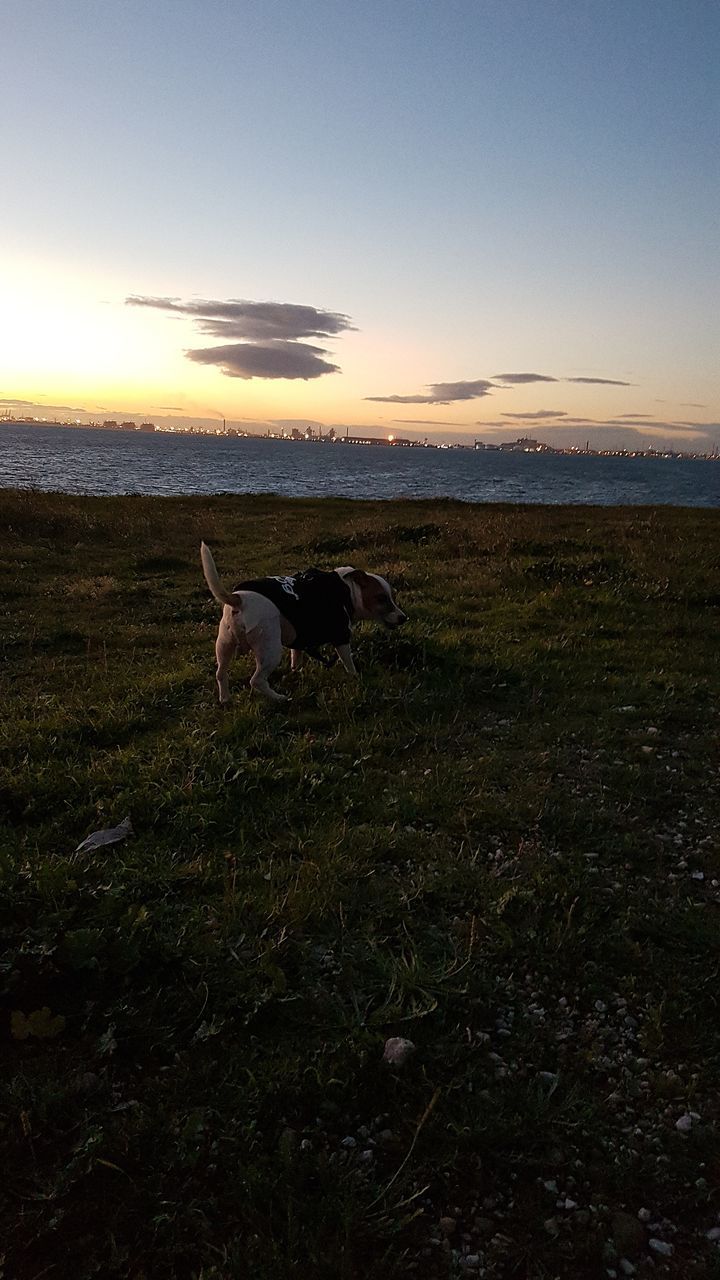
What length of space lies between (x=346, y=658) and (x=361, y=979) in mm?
5672

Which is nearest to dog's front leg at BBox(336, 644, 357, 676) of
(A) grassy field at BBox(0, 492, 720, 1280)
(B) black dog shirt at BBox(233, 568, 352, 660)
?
(B) black dog shirt at BBox(233, 568, 352, 660)

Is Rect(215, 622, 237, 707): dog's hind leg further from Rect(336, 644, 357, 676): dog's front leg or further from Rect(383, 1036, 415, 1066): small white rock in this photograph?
Rect(383, 1036, 415, 1066): small white rock

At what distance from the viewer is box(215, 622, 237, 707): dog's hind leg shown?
27.8ft

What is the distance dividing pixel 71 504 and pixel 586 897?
1403 inches

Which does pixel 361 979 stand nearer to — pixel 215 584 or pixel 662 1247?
pixel 662 1247

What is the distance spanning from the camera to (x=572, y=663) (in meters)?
10.6

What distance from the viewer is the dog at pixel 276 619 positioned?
27.1ft

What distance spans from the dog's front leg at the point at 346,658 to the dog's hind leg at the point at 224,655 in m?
1.59

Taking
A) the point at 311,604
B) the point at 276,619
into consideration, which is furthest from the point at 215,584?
the point at 311,604

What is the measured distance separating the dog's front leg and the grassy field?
403mm

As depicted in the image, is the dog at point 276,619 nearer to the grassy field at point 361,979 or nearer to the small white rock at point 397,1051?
the grassy field at point 361,979

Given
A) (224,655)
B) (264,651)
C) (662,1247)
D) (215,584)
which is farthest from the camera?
(224,655)

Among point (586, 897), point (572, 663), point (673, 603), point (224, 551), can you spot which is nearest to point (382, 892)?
point (586, 897)

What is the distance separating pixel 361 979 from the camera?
4.19 meters
